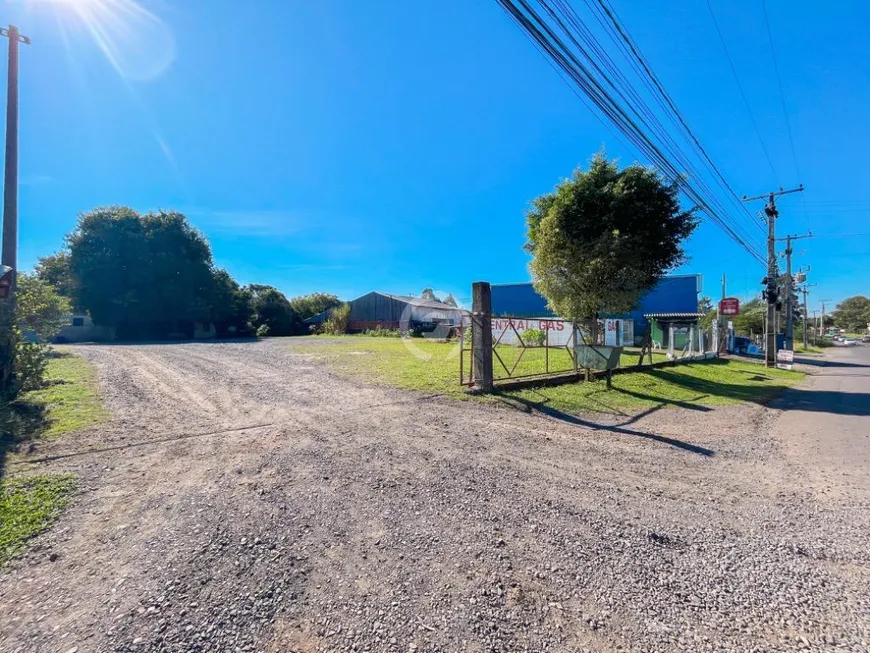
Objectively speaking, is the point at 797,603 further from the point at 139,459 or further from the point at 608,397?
the point at 608,397

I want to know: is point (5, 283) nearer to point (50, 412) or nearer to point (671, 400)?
point (50, 412)

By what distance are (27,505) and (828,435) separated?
1045 centimetres

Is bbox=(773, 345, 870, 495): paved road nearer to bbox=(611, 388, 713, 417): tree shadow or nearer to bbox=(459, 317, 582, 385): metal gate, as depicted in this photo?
bbox=(611, 388, 713, 417): tree shadow

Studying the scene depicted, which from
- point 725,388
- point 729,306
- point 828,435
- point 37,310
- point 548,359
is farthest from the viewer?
point 729,306

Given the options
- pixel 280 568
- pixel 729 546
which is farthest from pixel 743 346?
pixel 280 568

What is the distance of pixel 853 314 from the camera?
282 feet

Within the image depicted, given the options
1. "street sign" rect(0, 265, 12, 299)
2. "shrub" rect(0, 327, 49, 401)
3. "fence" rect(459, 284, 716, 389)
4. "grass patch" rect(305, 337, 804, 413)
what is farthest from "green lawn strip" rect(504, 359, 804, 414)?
"street sign" rect(0, 265, 12, 299)

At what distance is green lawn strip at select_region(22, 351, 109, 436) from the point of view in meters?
5.46

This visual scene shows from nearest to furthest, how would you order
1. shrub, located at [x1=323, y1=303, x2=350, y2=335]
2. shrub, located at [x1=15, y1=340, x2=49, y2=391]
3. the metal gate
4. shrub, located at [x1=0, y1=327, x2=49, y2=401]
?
1. shrub, located at [x1=0, y1=327, x2=49, y2=401]
2. shrub, located at [x1=15, y1=340, x2=49, y2=391]
3. the metal gate
4. shrub, located at [x1=323, y1=303, x2=350, y2=335]

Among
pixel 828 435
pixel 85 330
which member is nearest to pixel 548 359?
pixel 828 435

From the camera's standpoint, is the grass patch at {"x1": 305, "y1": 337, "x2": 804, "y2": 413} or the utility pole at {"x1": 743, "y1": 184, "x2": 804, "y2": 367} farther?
the utility pole at {"x1": 743, "y1": 184, "x2": 804, "y2": 367}

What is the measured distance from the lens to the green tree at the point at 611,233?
10383 millimetres

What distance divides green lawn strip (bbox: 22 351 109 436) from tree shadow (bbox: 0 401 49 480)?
0.22ft

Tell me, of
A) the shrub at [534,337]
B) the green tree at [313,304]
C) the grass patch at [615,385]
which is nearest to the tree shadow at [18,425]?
the grass patch at [615,385]
